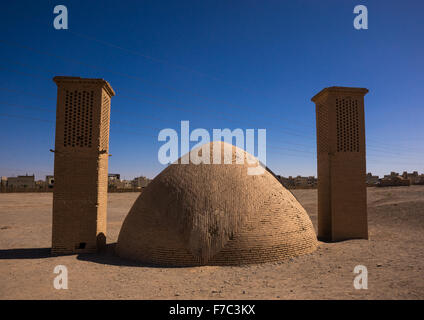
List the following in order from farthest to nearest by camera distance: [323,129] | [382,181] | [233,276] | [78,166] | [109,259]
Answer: [382,181] → [323,129] → [78,166] → [109,259] → [233,276]

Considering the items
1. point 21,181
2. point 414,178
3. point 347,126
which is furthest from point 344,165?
point 21,181

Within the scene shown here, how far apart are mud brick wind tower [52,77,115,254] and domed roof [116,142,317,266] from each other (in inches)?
56.2

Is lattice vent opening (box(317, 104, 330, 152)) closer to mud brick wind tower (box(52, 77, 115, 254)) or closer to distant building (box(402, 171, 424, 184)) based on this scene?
mud brick wind tower (box(52, 77, 115, 254))

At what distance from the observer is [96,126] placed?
9555 mm

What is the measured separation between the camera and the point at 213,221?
7.79 metres

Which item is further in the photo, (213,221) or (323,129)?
(323,129)

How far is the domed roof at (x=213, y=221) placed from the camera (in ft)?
24.9

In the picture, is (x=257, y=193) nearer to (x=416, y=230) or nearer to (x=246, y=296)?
(x=246, y=296)

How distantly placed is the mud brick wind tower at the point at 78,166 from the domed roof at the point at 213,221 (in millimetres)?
1426

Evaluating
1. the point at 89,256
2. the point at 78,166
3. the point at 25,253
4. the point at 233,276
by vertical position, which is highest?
the point at 78,166

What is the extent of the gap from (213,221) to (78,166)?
5.27 metres

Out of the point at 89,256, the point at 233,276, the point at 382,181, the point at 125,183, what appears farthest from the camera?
the point at 125,183

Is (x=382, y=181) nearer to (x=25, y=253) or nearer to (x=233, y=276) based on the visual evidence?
(x=233, y=276)

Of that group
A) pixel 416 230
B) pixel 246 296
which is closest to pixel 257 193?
pixel 246 296
